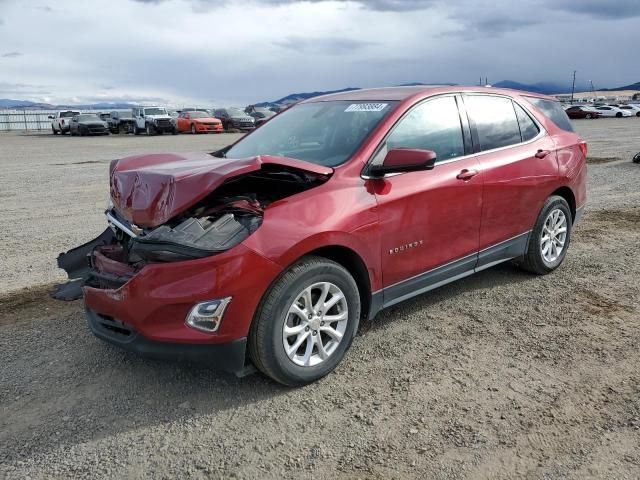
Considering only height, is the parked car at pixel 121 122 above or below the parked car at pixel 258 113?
below

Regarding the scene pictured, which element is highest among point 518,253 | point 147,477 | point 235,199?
point 235,199

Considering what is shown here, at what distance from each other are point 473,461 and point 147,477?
5.10 feet

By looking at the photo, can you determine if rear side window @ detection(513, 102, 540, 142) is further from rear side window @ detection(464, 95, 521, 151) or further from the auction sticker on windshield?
the auction sticker on windshield

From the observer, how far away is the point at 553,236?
5.35m

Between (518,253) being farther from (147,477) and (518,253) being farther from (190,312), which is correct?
(147,477)

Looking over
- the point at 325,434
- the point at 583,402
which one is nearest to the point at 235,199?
the point at 325,434

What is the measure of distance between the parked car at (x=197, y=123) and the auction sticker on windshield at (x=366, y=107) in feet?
106

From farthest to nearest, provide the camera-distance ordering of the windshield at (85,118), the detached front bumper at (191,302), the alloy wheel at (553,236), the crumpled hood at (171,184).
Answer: the windshield at (85,118) < the alloy wheel at (553,236) < the crumpled hood at (171,184) < the detached front bumper at (191,302)

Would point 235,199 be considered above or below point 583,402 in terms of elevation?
above

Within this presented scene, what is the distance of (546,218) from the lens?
515cm

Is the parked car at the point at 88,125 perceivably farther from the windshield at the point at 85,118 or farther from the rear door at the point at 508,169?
the rear door at the point at 508,169

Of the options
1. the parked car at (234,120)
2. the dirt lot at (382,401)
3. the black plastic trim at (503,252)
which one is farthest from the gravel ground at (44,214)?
the parked car at (234,120)

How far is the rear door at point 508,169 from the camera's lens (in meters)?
4.54

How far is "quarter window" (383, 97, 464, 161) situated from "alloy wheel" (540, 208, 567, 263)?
145cm
